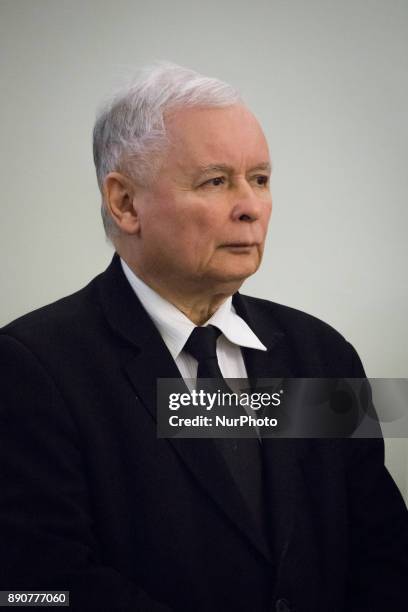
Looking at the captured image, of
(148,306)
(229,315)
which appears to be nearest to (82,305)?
(148,306)

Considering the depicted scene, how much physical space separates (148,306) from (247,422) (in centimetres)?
27

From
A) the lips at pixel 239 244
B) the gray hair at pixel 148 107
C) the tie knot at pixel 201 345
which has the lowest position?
the tie knot at pixel 201 345

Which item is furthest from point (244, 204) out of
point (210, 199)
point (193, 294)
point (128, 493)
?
point (128, 493)

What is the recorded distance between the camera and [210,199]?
125 cm

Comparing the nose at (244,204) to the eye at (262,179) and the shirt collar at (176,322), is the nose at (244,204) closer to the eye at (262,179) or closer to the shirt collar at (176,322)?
the eye at (262,179)

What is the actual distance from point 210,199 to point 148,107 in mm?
187

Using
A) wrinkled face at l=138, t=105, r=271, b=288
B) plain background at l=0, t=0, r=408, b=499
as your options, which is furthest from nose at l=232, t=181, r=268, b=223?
plain background at l=0, t=0, r=408, b=499

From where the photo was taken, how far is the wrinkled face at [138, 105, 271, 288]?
1.23 metres

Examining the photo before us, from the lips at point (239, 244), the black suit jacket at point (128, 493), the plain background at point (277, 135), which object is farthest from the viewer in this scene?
the plain background at point (277, 135)

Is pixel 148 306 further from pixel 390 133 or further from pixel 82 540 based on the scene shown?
pixel 390 133

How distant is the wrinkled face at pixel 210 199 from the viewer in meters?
1.23

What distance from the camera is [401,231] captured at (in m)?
1.87

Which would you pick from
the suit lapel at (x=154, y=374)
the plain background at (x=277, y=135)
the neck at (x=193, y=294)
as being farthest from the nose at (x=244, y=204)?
the plain background at (x=277, y=135)

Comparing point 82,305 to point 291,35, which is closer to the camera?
point 82,305
